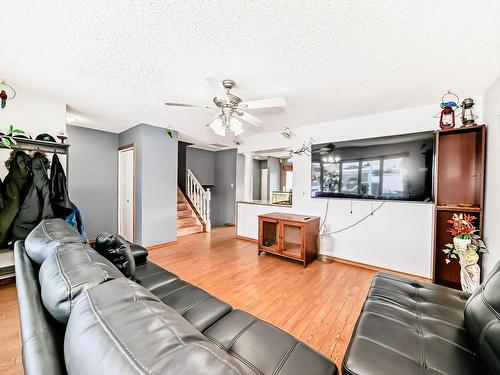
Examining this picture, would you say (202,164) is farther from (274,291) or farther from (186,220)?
(274,291)

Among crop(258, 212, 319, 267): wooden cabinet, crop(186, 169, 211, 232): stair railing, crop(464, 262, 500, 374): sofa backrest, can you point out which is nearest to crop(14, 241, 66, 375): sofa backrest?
crop(464, 262, 500, 374): sofa backrest

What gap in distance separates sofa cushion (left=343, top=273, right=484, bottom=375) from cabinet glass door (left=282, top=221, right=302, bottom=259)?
1.75m

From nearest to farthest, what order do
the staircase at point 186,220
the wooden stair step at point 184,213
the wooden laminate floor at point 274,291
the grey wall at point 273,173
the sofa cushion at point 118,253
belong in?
the sofa cushion at point 118,253 < the wooden laminate floor at point 274,291 < the staircase at point 186,220 < the wooden stair step at point 184,213 < the grey wall at point 273,173

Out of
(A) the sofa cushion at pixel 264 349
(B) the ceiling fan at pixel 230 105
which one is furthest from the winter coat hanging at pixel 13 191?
(A) the sofa cushion at pixel 264 349

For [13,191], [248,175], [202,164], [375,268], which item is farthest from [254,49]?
[202,164]

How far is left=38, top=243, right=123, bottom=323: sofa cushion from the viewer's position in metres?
0.72

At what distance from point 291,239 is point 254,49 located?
263 cm

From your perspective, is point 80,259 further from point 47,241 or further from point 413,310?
point 413,310

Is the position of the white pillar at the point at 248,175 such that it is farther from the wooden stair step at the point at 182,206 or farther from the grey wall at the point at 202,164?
the grey wall at the point at 202,164

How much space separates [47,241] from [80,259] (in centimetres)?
44

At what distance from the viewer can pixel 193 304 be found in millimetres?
1319

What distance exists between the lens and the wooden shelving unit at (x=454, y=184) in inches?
87.7

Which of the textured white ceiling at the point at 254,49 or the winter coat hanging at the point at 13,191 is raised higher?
the textured white ceiling at the point at 254,49

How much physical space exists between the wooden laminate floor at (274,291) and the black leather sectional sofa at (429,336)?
57cm
